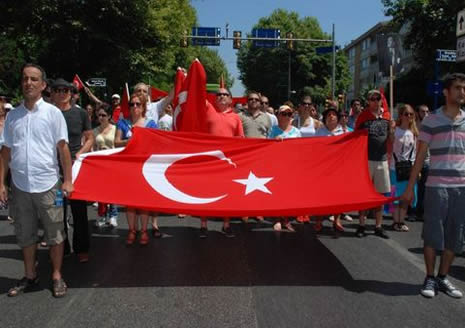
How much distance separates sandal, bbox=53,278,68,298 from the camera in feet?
14.6

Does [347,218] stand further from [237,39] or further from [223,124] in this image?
[237,39]

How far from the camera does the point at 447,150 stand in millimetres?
4484

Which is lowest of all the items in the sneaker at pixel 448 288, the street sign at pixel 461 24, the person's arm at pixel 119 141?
the sneaker at pixel 448 288

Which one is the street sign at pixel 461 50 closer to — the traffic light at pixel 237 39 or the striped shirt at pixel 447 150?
the striped shirt at pixel 447 150

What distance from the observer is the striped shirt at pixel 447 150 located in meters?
4.46

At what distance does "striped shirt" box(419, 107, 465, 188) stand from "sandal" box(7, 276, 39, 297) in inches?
150

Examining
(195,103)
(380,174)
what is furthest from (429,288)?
(195,103)

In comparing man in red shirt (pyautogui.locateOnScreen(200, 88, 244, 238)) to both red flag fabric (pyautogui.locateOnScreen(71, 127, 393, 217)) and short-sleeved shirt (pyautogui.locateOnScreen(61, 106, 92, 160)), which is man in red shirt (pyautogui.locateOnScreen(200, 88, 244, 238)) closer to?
red flag fabric (pyautogui.locateOnScreen(71, 127, 393, 217))

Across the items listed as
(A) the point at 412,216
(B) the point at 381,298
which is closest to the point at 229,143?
(B) the point at 381,298

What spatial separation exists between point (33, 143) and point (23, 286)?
1341 mm

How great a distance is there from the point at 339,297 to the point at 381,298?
375 mm

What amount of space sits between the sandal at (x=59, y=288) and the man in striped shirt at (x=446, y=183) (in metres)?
3.26

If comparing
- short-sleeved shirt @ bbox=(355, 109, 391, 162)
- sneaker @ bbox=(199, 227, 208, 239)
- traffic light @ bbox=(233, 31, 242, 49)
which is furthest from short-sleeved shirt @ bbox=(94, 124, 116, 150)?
traffic light @ bbox=(233, 31, 242, 49)

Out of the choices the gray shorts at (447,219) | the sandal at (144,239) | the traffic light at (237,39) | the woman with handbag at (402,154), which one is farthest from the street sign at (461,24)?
the traffic light at (237,39)
